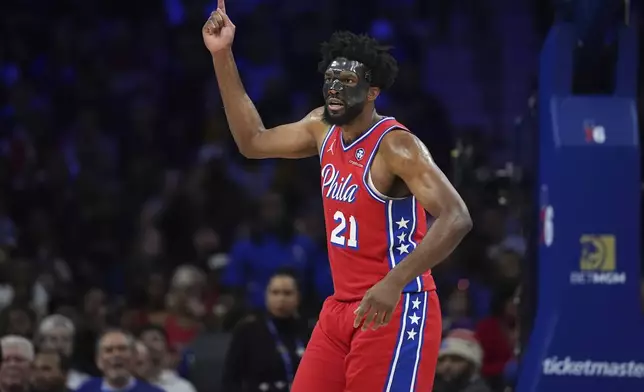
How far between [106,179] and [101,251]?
1.00 metres

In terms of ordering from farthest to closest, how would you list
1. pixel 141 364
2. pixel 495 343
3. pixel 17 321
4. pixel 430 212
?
1. pixel 495 343
2. pixel 17 321
3. pixel 141 364
4. pixel 430 212

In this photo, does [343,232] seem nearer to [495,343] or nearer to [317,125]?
[317,125]

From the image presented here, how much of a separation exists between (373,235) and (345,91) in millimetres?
650

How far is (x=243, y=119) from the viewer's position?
6.38m

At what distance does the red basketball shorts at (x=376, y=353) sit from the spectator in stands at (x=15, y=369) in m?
3.48

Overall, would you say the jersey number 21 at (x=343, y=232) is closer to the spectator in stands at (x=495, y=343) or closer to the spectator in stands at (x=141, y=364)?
the spectator in stands at (x=141, y=364)

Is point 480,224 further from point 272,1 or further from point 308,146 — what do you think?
point 308,146

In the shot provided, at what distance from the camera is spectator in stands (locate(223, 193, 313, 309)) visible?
467 inches

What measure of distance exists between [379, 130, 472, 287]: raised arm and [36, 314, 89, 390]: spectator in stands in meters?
4.73

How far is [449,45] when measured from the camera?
49.6 feet

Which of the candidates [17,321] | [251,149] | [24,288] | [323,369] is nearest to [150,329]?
[17,321]

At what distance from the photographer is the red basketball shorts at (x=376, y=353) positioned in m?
5.74

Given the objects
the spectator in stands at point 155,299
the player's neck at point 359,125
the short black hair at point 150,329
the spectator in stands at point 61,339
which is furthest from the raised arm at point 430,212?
the spectator in stands at point 155,299

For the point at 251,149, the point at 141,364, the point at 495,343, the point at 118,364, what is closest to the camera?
the point at 251,149
